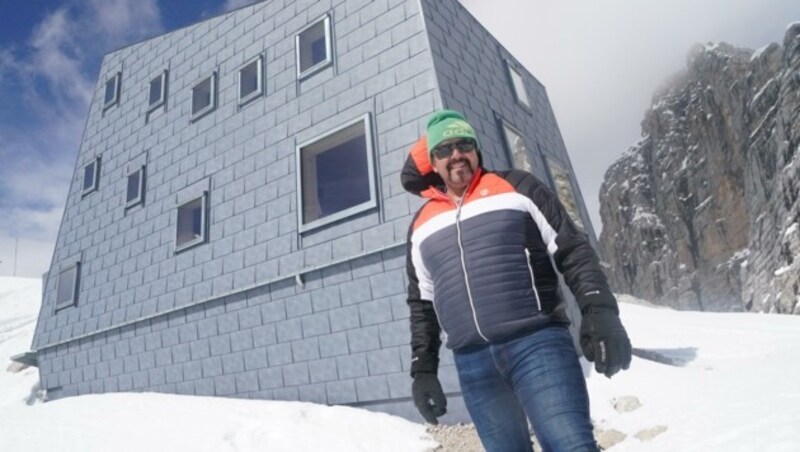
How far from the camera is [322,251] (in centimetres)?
696

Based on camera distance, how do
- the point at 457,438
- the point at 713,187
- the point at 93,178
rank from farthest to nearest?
the point at 713,187 → the point at 93,178 → the point at 457,438

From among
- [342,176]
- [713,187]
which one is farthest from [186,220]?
[713,187]

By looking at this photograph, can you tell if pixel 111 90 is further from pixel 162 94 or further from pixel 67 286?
pixel 67 286

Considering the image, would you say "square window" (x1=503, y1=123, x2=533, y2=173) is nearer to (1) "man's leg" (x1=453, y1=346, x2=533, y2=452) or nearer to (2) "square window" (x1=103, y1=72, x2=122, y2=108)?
(1) "man's leg" (x1=453, y1=346, x2=533, y2=452)

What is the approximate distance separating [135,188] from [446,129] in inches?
436

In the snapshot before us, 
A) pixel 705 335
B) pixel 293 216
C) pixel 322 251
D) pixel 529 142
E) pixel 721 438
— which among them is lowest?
pixel 721 438

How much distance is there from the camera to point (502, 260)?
1931 millimetres

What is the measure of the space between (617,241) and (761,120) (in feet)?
165

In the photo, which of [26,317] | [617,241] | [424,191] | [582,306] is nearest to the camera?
[582,306]

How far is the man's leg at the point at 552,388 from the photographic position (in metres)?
1.63

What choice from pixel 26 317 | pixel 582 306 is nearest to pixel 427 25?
pixel 582 306

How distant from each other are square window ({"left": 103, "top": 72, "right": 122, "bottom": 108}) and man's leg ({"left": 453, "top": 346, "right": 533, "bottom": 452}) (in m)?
14.0

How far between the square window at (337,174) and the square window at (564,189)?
170 inches

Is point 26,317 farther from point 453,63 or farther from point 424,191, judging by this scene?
point 424,191
